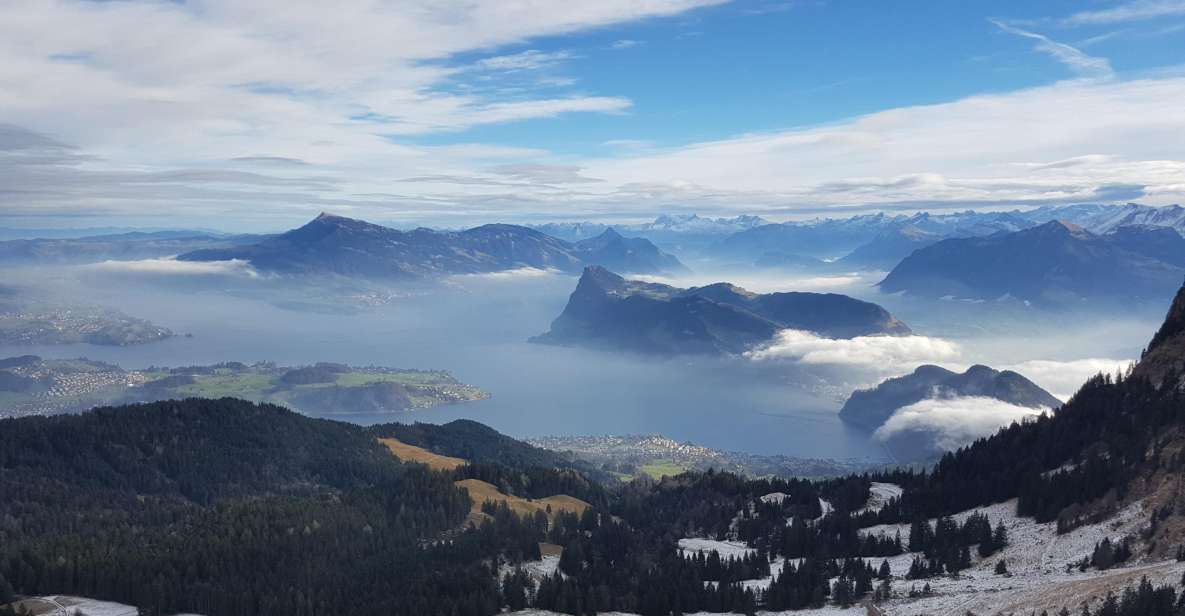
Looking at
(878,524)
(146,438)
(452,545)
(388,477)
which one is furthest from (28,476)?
(878,524)

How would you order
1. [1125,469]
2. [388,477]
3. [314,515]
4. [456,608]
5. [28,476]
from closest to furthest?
[456,608] < [1125,469] < [314,515] < [28,476] < [388,477]

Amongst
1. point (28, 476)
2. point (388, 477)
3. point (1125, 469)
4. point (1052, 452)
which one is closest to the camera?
point (1125, 469)

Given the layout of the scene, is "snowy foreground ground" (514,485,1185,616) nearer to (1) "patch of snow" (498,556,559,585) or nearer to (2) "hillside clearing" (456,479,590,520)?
(1) "patch of snow" (498,556,559,585)

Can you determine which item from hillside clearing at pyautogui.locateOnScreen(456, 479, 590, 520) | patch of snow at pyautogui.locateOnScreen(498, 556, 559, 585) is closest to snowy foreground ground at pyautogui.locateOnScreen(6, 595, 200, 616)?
patch of snow at pyautogui.locateOnScreen(498, 556, 559, 585)

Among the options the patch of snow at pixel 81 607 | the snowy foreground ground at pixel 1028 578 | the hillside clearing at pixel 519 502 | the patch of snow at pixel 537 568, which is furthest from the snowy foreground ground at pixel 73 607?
the hillside clearing at pixel 519 502

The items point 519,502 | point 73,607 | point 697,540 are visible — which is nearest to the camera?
point 73,607

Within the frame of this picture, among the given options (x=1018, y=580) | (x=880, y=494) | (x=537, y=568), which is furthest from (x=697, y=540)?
(x=1018, y=580)

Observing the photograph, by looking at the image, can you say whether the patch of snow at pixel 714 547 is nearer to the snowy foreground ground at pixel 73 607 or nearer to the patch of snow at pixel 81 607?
the patch of snow at pixel 81 607

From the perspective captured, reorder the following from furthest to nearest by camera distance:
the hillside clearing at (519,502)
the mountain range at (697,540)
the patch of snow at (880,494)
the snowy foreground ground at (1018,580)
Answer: the hillside clearing at (519,502)
the patch of snow at (880,494)
the mountain range at (697,540)
the snowy foreground ground at (1018,580)

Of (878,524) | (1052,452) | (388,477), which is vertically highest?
(1052,452)

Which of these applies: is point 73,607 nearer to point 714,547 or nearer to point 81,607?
point 81,607

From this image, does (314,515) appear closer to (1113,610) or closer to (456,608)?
(456,608)
